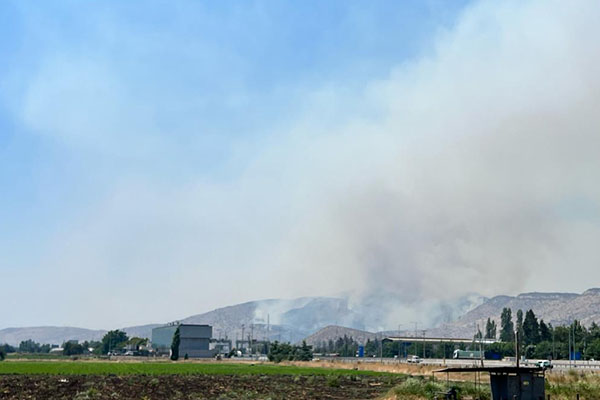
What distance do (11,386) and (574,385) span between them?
5054cm

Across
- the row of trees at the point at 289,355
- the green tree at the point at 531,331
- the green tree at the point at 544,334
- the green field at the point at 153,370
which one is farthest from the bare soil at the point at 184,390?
the green tree at the point at 544,334

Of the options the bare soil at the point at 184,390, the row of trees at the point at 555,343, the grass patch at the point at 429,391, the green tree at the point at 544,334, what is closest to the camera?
the grass patch at the point at 429,391

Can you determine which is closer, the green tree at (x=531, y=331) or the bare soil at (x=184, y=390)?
the bare soil at (x=184, y=390)

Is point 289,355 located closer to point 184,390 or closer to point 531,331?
point 531,331

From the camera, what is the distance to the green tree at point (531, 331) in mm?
190438

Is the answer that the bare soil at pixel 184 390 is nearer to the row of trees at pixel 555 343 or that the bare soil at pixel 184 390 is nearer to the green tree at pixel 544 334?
the row of trees at pixel 555 343

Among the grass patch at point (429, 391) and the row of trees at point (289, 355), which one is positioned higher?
the grass patch at point (429, 391)

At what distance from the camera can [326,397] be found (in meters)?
60.7

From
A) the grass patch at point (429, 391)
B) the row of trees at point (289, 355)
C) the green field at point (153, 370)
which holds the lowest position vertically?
the row of trees at point (289, 355)

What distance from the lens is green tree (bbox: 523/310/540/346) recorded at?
625ft

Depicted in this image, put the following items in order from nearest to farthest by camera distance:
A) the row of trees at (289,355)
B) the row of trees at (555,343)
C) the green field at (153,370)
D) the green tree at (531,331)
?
the green field at (153,370)
the row of trees at (555,343)
the green tree at (531,331)
the row of trees at (289,355)

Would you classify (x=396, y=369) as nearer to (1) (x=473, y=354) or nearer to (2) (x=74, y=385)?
(2) (x=74, y=385)

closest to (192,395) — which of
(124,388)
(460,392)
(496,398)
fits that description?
(124,388)

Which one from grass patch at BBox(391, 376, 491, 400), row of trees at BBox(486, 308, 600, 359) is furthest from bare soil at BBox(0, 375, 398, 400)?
row of trees at BBox(486, 308, 600, 359)
